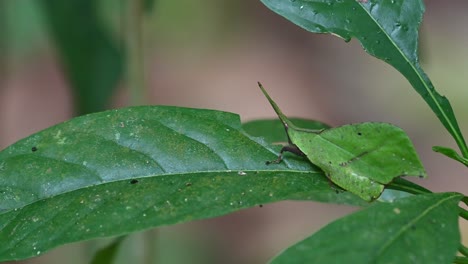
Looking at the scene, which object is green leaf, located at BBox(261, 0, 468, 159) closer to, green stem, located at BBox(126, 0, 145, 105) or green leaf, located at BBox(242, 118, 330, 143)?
green leaf, located at BBox(242, 118, 330, 143)

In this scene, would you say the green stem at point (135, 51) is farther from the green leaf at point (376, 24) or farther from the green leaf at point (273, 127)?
the green leaf at point (376, 24)

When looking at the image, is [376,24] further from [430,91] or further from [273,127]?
[273,127]

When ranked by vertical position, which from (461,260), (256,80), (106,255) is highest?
(461,260)

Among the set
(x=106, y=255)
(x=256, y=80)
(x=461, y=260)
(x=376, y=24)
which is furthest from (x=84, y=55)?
(x=256, y=80)

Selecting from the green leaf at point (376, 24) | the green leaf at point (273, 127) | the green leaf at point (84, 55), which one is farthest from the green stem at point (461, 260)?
the green leaf at point (84, 55)

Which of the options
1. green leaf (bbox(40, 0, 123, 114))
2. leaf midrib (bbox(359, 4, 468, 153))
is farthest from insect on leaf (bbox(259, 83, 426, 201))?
green leaf (bbox(40, 0, 123, 114))

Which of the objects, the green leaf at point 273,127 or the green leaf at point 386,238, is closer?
the green leaf at point 386,238

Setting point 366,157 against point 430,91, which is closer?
point 366,157

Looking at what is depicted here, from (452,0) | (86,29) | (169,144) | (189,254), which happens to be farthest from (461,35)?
(169,144)
